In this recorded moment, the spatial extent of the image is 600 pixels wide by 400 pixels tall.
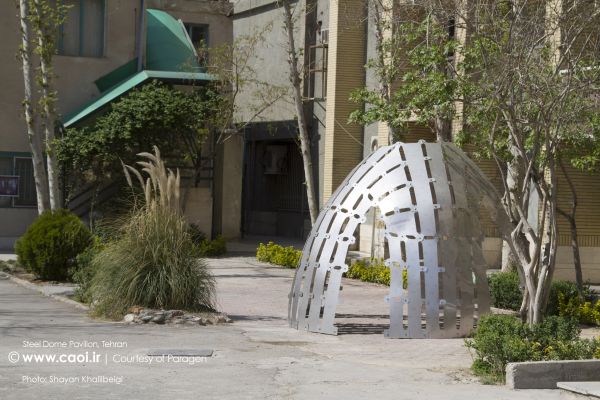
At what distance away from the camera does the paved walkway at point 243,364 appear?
9.96 meters

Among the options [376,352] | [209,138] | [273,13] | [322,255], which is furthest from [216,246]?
[376,352]

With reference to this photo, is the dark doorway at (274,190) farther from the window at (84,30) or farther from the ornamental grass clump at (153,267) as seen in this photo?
the ornamental grass clump at (153,267)

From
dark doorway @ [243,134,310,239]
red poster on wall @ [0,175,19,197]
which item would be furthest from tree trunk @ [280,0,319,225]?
dark doorway @ [243,134,310,239]

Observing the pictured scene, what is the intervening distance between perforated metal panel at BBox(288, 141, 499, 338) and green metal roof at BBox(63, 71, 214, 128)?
542 inches

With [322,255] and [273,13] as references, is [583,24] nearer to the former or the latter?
[322,255]

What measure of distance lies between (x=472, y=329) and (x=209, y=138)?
54.9 ft

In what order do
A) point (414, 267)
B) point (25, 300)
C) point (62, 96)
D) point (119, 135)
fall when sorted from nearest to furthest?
point (414, 267), point (25, 300), point (119, 135), point (62, 96)

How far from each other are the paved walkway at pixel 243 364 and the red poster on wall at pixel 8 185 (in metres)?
11.7

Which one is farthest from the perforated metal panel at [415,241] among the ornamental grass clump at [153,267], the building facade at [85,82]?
the building facade at [85,82]

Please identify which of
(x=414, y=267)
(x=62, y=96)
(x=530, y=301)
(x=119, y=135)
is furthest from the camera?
(x=62, y=96)

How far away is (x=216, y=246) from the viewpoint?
90.3ft

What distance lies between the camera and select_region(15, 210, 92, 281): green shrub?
2009 cm

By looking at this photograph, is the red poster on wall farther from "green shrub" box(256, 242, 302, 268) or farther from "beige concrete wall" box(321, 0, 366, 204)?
"beige concrete wall" box(321, 0, 366, 204)

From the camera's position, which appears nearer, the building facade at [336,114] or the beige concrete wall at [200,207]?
the building facade at [336,114]
